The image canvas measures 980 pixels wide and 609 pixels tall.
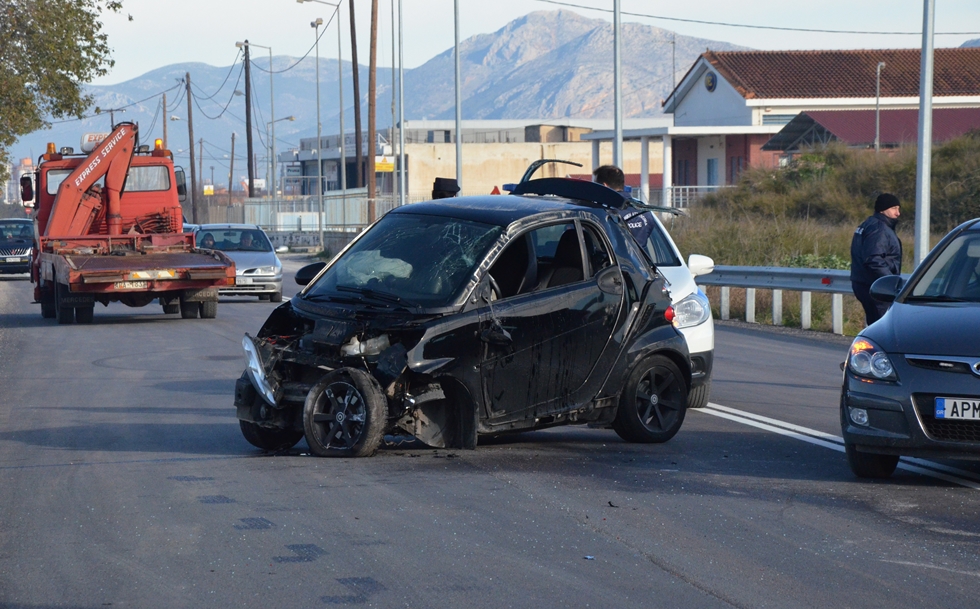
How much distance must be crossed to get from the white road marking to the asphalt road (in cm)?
3

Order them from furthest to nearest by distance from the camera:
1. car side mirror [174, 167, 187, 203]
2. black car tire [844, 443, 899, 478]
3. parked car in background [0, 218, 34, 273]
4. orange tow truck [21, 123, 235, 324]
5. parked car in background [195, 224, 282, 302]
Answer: parked car in background [0, 218, 34, 273] → parked car in background [195, 224, 282, 302] → car side mirror [174, 167, 187, 203] → orange tow truck [21, 123, 235, 324] → black car tire [844, 443, 899, 478]

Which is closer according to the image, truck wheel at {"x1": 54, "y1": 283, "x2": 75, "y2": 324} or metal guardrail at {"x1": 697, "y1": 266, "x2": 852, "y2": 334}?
metal guardrail at {"x1": 697, "y1": 266, "x2": 852, "y2": 334}

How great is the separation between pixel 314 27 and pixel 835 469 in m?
54.9

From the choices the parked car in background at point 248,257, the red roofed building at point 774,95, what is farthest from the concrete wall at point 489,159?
the parked car in background at point 248,257

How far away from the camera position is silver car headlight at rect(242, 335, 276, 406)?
25.7ft

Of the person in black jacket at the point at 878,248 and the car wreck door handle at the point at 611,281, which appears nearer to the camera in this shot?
the car wreck door handle at the point at 611,281

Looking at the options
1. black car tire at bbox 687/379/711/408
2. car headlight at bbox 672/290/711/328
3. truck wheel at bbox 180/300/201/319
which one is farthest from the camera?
truck wheel at bbox 180/300/201/319

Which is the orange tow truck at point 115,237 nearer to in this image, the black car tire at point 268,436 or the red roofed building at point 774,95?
the black car tire at point 268,436

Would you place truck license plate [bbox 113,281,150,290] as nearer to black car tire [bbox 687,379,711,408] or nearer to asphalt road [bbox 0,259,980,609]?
asphalt road [bbox 0,259,980,609]

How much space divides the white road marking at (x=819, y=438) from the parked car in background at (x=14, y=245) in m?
29.9

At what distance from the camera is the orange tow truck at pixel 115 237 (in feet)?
63.4

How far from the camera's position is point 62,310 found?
65.4 ft

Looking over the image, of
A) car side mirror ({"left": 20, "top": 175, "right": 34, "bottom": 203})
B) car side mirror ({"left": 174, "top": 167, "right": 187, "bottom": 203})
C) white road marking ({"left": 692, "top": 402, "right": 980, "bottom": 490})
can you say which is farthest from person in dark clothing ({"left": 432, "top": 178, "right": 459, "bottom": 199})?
car side mirror ({"left": 20, "top": 175, "right": 34, "bottom": 203})

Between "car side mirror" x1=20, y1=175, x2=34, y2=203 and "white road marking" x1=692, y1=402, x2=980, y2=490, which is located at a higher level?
"car side mirror" x1=20, y1=175, x2=34, y2=203
